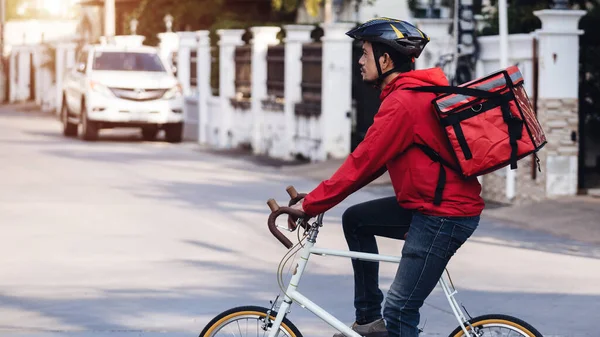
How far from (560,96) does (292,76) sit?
29.5 ft

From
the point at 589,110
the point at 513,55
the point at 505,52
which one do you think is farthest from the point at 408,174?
the point at 589,110

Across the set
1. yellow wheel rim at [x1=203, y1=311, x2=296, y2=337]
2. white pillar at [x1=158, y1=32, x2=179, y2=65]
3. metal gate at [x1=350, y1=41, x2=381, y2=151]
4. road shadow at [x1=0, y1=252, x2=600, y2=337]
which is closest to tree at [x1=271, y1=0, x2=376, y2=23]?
white pillar at [x1=158, y1=32, x2=179, y2=65]

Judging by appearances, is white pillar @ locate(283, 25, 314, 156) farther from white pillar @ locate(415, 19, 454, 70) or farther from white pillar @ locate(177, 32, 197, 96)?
white pillar @ locate(177, 32, 197, 96)

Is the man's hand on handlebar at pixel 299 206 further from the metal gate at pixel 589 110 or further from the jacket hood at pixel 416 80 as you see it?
the metal gate at pixel 589 110

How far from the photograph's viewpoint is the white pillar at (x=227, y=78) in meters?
27.9

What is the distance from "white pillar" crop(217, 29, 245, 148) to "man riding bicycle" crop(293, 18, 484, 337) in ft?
73.0

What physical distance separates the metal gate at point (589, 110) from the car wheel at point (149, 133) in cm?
1317

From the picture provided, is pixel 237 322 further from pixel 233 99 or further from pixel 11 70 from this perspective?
pixel 11 70

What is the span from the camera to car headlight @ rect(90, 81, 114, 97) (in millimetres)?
27547

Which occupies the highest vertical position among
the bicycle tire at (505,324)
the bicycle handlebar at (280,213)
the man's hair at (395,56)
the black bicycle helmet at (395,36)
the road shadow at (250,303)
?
the black bicycle helmet at (395,36)

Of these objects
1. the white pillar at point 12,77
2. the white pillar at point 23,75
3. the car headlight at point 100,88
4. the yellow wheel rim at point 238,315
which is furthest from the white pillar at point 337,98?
the white pillar at point 12,77

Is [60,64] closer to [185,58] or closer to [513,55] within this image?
[185,58]

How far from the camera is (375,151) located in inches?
210

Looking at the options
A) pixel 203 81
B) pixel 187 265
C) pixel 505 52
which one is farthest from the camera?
pixel 203 81
